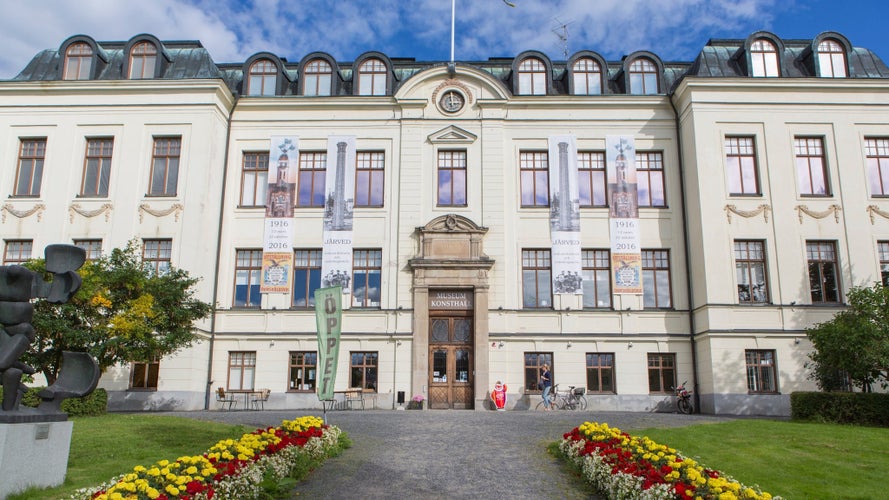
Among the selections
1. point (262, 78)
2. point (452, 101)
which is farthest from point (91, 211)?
point (452, 101)

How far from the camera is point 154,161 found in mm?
27375

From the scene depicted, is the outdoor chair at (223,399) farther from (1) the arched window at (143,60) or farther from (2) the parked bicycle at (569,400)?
(1) the arched window at (143,60)

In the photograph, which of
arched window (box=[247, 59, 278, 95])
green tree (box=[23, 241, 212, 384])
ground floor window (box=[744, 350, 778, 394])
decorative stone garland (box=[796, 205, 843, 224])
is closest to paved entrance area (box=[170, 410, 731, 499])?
green tree (box=[23, 241, 212, 384])

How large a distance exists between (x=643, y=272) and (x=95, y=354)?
18988mm

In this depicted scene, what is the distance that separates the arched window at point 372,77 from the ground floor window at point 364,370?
10725 mm

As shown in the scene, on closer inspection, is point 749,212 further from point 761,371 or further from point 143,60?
point 143,60

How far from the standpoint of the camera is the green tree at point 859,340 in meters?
19.7

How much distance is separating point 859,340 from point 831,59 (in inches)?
510

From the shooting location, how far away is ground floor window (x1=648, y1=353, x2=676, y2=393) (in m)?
26.1

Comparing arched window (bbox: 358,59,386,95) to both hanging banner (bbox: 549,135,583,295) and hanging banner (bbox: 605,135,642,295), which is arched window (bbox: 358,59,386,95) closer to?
hanging banner (bbox: 549,135,583,295)

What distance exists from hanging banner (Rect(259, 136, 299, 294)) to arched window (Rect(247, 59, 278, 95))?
2.31m

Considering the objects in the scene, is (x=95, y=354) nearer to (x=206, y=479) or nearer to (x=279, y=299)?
(x=279, y=299)

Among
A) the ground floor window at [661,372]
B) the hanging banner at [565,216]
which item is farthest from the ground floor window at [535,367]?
the ground floor window at [661,372]

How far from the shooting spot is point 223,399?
2562 centimetres
